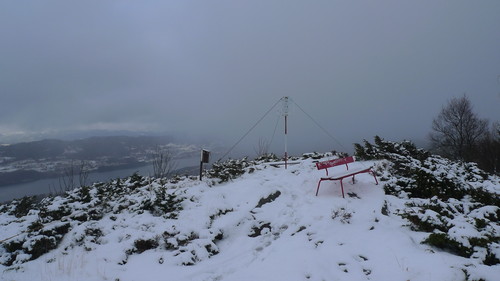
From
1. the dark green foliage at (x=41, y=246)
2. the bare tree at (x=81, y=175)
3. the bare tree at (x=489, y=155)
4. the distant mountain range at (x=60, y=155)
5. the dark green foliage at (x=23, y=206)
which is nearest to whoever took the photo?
the dark green foliage at (x=41, y=246)

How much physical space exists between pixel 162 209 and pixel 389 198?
21.3 ft

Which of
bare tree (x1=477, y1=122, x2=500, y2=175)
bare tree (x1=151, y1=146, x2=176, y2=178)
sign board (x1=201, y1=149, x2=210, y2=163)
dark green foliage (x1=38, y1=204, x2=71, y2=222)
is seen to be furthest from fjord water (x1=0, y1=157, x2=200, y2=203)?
bare tree (x1=477, y1=122, x2=500, y2=175)

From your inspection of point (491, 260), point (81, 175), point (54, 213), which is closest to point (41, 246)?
point (54, 213)

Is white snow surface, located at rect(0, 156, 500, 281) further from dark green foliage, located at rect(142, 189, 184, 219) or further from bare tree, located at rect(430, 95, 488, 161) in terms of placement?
bare tree, located at rect(430, 95, 488, 161)

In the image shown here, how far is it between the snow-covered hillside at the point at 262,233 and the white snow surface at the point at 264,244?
2 cm

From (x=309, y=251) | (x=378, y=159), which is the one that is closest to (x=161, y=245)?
(x=309, y=251)

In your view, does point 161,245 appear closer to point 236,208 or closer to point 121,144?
point 236,208

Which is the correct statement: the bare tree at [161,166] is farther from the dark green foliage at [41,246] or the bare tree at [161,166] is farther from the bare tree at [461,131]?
the bare tree at [461,131]

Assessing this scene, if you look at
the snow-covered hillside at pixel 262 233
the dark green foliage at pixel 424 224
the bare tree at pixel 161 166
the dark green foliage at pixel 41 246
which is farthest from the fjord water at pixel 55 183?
the dark green foliage at pixel 424 224

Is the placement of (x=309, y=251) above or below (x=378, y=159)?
below

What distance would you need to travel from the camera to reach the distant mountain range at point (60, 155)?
5006cm

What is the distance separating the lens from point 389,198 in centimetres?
662

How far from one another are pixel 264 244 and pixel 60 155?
63.5 meters

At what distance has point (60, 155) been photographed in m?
53.2
